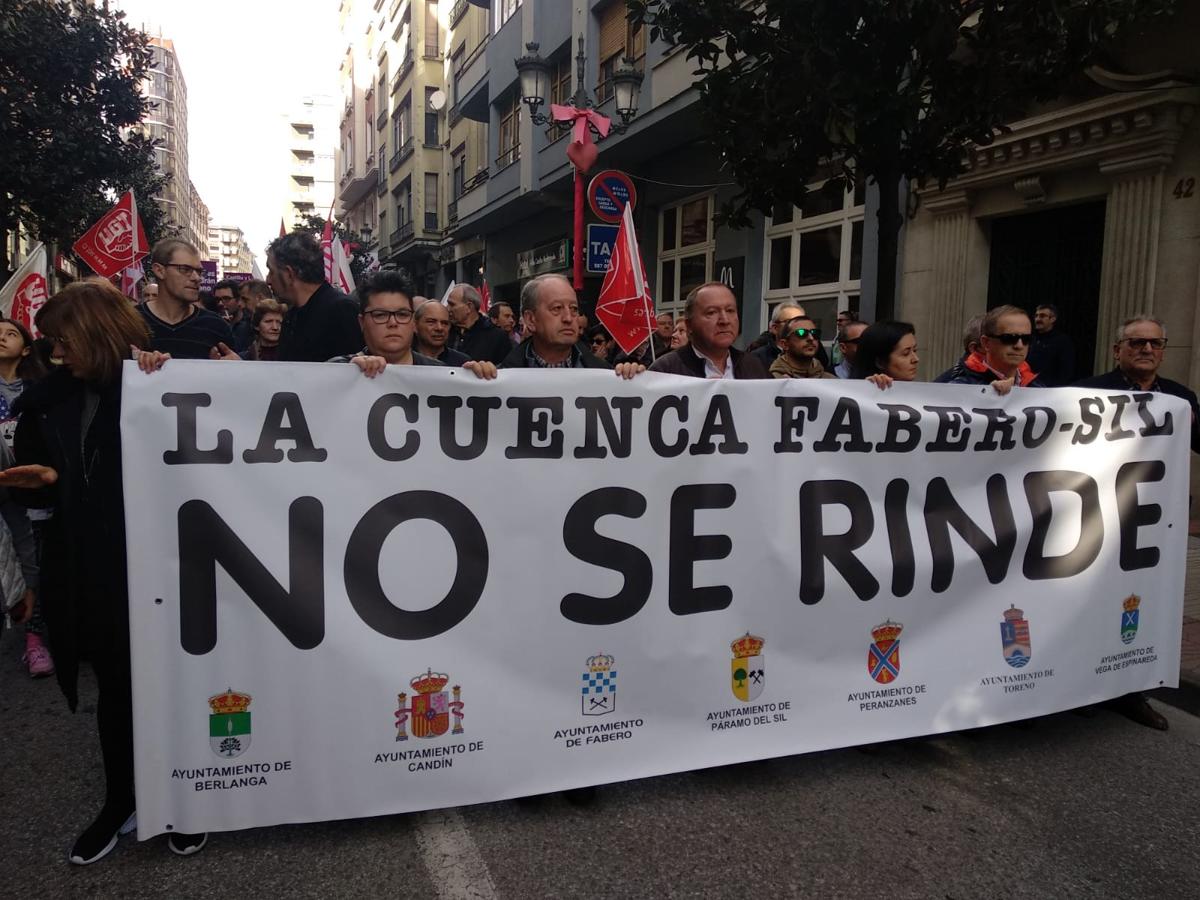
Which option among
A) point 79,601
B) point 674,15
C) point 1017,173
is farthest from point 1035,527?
point 1017,173

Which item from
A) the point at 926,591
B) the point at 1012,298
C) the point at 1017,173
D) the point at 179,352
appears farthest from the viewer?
the point at 1012,298

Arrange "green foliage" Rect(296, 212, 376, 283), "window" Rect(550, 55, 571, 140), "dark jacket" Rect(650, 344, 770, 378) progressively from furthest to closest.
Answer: "green foliage" Rect(296, 212, 376, 283) < "window" Rect(550, 55, 571, 140) < "dark jacket" Rect(650, 344, 770, 378)

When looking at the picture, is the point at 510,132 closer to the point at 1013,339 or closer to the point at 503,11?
the point at 503,11

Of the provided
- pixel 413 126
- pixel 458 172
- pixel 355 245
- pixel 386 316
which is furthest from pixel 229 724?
pixel 355 245

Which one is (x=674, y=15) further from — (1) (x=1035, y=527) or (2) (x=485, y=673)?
(2) (x=485, y=673)

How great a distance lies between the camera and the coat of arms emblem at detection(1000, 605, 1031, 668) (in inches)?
140

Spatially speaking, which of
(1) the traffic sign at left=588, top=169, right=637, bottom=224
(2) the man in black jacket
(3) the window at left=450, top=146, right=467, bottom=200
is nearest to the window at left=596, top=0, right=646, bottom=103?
(1) the traffic sign at left=588, top=169, right=637, bottom=224

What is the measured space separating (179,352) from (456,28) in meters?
27.1

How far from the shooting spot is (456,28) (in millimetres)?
28219

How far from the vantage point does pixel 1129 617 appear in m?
3.81

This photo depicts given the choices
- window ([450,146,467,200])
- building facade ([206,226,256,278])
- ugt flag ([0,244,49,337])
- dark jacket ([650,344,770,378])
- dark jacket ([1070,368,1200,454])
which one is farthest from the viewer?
building facade ([206,226,256,278])

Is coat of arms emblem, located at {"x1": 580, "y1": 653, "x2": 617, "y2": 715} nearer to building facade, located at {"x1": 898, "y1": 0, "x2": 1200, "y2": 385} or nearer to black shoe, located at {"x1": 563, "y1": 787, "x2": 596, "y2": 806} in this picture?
black shoe, located at {"x1": 563, "y1": 787, "x2": 596, "y2": 806}

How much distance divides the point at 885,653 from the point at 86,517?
2.78 m

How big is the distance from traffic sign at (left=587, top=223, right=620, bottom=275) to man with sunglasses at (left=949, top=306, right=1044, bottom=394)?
7.38 m
